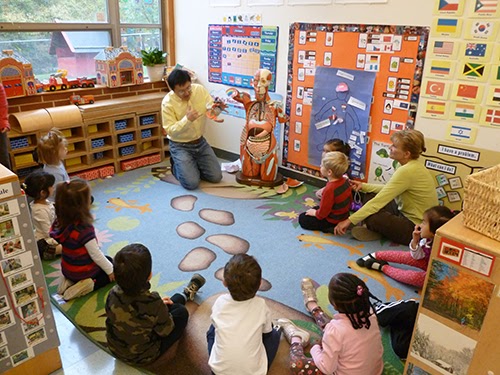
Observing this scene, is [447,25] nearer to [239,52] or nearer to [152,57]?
[239,52]

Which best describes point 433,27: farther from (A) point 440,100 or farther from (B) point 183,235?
(B) point 183,235

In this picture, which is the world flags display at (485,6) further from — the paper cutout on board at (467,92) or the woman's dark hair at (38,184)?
the woman's dark hair at (38,184)

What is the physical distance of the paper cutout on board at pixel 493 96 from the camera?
2.66 m

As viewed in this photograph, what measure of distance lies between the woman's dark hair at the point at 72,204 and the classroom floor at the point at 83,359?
0.53 m

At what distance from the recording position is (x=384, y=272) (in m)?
2.55

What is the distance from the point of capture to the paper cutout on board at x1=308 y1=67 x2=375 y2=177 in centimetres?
329

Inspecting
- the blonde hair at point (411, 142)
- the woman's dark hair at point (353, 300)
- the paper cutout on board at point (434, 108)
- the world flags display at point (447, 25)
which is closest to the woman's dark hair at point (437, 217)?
the blonde hair at point (411, 142)

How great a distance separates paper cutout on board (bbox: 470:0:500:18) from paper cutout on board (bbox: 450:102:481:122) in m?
0.55

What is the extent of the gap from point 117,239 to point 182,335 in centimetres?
108

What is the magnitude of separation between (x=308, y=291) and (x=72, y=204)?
1.30 meters

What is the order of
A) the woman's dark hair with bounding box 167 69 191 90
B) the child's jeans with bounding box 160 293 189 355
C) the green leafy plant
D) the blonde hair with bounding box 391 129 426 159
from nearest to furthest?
the child's jeans with bounding box 160 293 189 355 → the blonde hair with bounding box 391 129 426 159 → the woman's dark hair with bounding box 167 69 191 90 → the green leafy plant

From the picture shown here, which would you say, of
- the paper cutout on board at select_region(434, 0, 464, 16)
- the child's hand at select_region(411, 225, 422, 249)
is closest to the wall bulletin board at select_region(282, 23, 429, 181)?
the paper cutout on board at select_region(434, 0, 464, 16)

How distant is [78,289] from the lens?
7.37ft

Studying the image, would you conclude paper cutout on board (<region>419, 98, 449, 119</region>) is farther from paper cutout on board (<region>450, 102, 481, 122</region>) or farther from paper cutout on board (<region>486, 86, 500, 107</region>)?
paper cutout on board (<region>486, 86, 500, 107</region>)
